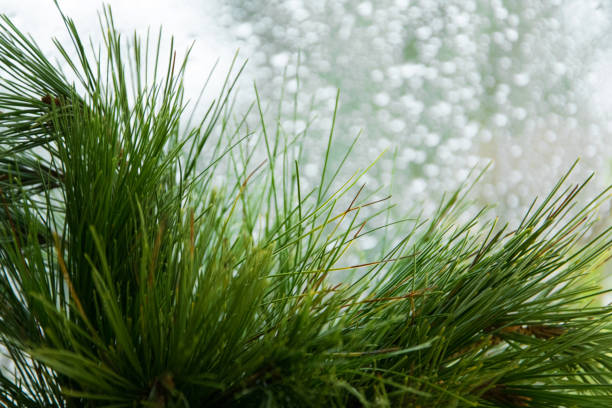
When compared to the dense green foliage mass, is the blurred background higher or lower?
higher

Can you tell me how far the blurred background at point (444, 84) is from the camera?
630 mm

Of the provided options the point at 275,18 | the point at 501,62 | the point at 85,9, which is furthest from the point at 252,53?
the point at 501,62

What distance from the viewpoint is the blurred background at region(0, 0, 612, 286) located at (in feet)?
2.07

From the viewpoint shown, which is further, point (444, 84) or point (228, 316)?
point (444, 84)

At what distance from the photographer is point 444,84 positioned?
2.22 ft

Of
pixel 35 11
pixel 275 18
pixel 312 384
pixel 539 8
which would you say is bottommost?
pixel 312 384

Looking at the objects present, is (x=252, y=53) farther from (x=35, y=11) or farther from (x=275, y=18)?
(x=35, y=11)

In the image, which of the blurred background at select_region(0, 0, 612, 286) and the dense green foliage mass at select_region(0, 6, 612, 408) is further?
the blurred background at select_region(0, 0, 612, 286)

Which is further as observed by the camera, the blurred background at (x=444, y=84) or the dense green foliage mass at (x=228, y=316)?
the blurred background at (x=444, y=84)

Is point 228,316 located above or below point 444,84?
below

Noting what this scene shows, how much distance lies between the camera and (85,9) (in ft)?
1.79

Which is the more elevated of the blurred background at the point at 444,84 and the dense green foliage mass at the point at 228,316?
the blurred background at the point at 444,84

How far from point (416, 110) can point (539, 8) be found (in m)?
0.19

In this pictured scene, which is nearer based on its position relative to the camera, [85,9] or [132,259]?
[132,259]
